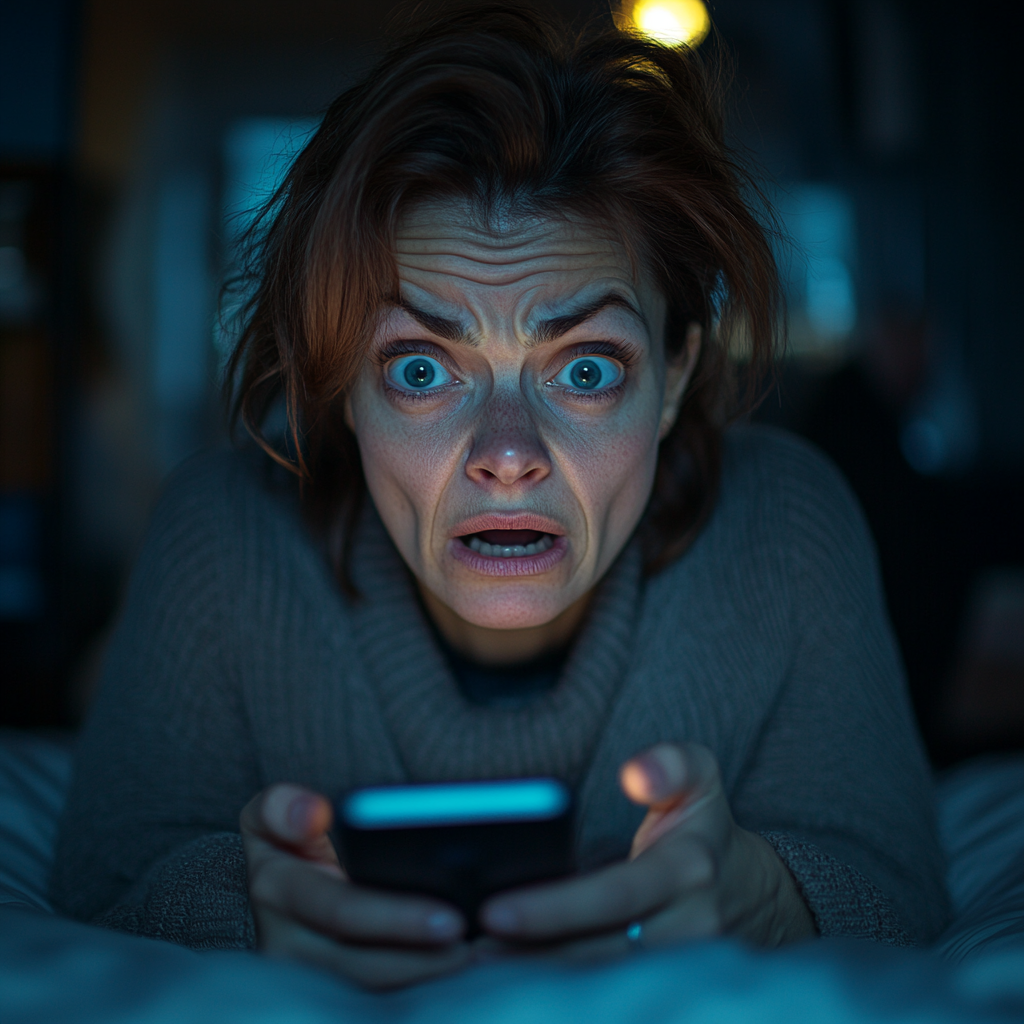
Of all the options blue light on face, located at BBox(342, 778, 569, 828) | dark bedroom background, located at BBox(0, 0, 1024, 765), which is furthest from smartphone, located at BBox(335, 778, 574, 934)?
dark bedroom background, located at BBox(0, 0, 1024, 765)

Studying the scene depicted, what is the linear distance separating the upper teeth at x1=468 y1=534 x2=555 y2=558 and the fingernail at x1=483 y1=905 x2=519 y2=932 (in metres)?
0.44

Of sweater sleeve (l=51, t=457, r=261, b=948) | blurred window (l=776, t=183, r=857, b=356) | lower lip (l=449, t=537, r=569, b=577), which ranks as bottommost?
sweater sleeve (l=51, t=457, r=261, b=948)

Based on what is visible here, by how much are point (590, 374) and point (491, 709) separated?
396 mm

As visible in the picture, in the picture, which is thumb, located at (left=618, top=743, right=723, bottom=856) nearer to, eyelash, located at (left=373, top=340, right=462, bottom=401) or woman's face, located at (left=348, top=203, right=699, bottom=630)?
woman's face, located at (left=348, top=203, right=699, bottom=630)

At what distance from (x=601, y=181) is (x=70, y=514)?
106 inches

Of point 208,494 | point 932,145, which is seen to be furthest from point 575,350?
point 932,145

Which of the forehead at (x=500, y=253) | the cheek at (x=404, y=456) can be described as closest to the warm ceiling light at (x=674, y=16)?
the forehead at (x=500, y=253)

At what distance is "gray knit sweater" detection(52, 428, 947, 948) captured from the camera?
946 mm

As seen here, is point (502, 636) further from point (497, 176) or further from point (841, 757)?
point (497, 176)

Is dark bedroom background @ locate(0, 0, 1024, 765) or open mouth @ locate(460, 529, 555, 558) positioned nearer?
open mouth @ locate(460, 529, 555, 558)

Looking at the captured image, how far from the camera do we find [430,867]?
622 mm

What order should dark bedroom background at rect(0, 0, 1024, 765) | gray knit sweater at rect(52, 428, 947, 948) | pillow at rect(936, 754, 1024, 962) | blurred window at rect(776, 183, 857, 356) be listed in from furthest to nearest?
blurred window at rect(776, 183, 857, 356) < dark bedroom background at rect(0, 0, 1024, 765) < gray knit sweater at rect(52, 428, 947, 948) < pillow at rect(936, 754, 1024, 962)

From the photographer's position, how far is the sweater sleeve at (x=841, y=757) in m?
0.82

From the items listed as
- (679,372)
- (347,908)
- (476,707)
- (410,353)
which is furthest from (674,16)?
(347,908)
